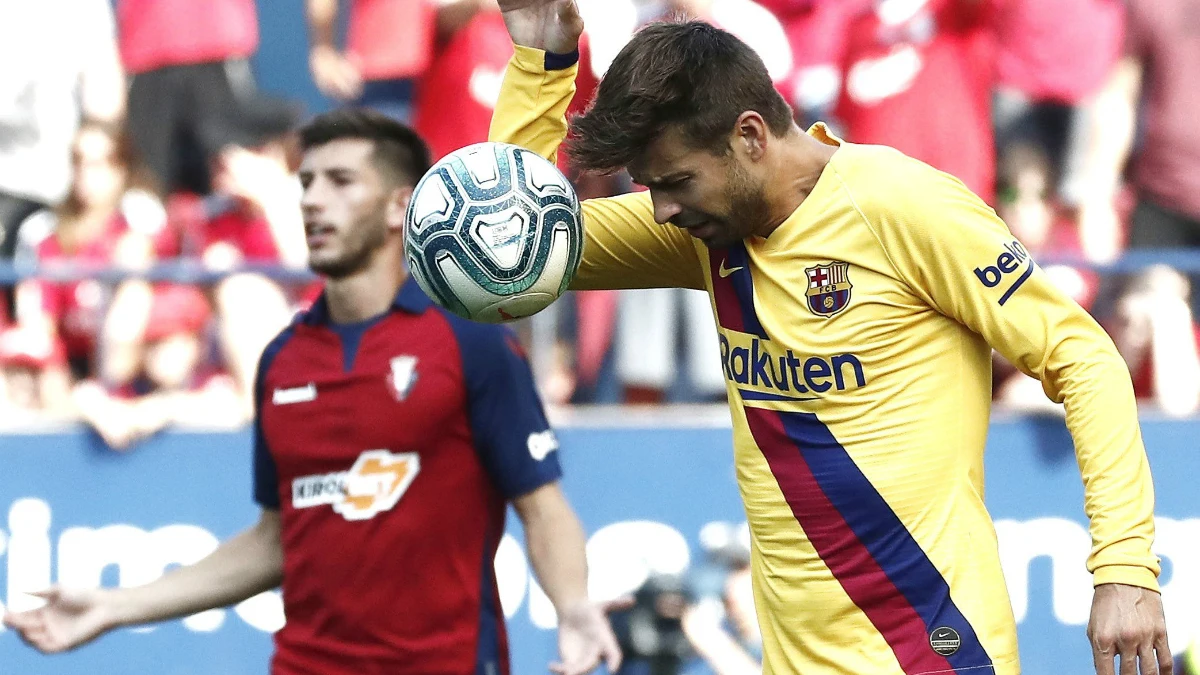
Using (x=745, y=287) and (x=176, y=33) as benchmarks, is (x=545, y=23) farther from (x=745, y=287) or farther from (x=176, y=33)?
(x=176, y=33)

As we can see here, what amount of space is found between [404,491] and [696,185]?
1.61 metres

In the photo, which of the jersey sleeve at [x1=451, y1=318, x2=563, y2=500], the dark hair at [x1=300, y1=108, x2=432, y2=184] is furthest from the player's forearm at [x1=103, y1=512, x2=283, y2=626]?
the dark hair at [x1=300, y1=108, x2=432, y2=184]

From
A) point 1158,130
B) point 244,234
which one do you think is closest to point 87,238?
point 244,234

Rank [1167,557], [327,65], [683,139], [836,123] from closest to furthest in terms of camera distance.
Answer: [683,139] → [1167,557] → [836,123] → [327,65]

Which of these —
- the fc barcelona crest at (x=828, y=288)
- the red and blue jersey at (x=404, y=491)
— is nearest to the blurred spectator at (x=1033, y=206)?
the red and blue jersey at (x=404, y=491)

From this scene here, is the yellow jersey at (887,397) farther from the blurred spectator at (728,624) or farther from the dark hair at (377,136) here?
the blurred spectator at (728,624)

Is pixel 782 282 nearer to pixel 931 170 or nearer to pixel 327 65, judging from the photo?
pixel 931 170

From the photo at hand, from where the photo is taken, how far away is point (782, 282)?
12.2 feet

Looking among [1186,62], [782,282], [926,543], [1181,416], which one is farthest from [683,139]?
[1186,62]

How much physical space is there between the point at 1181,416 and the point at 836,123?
209 cm

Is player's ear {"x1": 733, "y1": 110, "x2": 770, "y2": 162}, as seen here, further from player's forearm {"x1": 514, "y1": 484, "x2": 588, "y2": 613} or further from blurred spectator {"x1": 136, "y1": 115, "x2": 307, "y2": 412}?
blurred spectator {"x1": 136, "y1": 115, "x2": 307, "y2": 412}

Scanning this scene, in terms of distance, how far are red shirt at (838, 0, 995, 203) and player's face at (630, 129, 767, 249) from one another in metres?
4.26

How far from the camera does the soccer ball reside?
3.74 metres

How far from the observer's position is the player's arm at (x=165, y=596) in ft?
16.0
